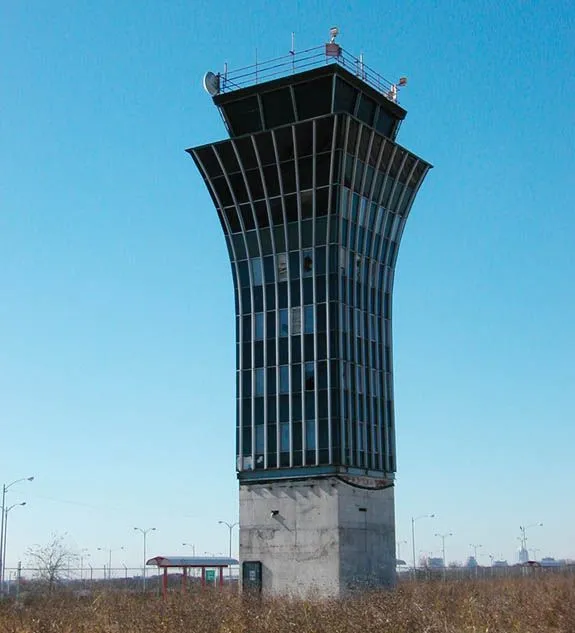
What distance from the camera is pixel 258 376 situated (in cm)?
5166

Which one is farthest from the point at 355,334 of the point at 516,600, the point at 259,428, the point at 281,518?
the point at 516,600

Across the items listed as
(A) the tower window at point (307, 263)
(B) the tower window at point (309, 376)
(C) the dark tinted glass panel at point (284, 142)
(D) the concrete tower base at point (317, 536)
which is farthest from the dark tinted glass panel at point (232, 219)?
(D) the concrete tower base at point (317, 536)

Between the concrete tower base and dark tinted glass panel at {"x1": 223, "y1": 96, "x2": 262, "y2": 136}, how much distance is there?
20721mm

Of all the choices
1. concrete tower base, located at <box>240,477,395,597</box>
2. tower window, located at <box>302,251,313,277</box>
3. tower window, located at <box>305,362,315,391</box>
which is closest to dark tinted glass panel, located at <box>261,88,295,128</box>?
tower window, located at <box>302,251,313,277</box>

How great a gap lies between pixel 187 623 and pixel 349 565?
63.4 feet

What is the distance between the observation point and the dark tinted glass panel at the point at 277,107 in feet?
169

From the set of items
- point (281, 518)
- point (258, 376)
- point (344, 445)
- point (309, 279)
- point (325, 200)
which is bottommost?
point (281, 518)

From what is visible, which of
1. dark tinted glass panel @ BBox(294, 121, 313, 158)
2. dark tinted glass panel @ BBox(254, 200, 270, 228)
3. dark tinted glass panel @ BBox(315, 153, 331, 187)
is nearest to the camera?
dark tinted glass panel @ BBox(315, 153, 331, 187)

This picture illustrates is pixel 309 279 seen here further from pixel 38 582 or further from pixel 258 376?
pixel 38 582

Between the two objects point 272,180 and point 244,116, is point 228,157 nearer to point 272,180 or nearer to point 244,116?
point 244,116

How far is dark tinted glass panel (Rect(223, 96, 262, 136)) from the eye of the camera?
52.8m

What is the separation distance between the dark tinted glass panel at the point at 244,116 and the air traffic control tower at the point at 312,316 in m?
0.07

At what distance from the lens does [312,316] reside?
50.4m

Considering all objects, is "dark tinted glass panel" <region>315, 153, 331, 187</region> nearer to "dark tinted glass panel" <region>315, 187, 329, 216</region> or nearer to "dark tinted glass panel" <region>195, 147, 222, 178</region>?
"dark tinted glass panel" <region>315, 187, 329, 216</region>
